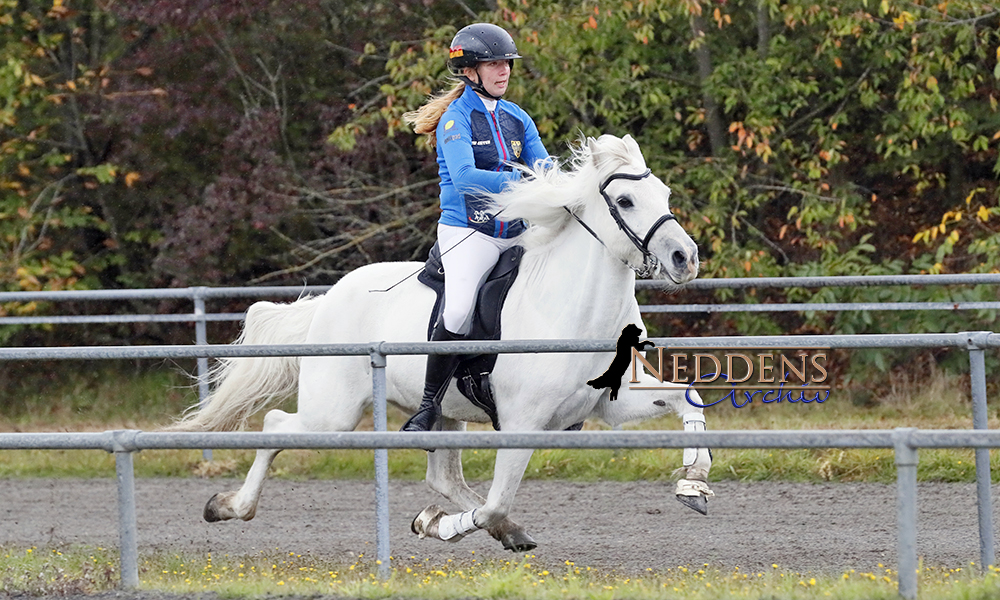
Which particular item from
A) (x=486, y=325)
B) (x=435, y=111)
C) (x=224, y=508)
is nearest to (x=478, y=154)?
(x=435, y=111)

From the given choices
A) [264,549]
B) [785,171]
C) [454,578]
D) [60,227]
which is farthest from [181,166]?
[454,578]

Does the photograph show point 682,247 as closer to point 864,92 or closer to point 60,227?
point 864,92

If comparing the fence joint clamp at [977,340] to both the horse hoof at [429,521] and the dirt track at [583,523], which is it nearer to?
the dirt track at [583,523]

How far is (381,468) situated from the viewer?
5773mm

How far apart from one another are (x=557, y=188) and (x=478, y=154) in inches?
20.2

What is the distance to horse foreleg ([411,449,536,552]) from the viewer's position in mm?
5883

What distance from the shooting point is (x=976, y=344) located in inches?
204

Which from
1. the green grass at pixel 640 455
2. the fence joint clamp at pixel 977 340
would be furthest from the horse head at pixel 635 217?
the green grass at pixel 640 455

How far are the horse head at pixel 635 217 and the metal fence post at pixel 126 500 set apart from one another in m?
2.29

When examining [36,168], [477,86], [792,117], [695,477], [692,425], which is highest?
[477,86]

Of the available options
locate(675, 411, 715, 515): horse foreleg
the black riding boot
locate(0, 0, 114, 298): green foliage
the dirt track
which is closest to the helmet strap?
the black riding boot

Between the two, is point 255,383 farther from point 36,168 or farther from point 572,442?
point 36,168

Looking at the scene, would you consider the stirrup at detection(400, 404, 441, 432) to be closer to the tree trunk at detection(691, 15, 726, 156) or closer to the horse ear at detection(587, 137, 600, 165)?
the horse ear at detection(587, 137, 600, 165)

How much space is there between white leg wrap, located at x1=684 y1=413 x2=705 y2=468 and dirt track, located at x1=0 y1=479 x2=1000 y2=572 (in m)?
0.98
